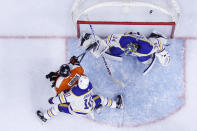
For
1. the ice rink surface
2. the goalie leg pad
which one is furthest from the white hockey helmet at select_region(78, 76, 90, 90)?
the goalie leg pad

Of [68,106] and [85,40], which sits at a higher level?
[85,40]

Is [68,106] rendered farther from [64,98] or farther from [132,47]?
[132,47]

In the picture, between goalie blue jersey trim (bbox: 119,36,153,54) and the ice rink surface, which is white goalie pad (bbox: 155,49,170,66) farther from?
goalie blue jersey trim (bbox: 119,36,153,54)

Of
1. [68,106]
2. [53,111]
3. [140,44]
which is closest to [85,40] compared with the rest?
[140,44]

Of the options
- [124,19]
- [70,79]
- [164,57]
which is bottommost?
[70,79]

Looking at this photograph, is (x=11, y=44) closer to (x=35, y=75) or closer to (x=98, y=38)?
(x=35, y=75)

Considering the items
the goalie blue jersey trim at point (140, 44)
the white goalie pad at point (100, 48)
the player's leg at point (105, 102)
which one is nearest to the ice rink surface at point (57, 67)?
the player's leg at point (105, 102)
